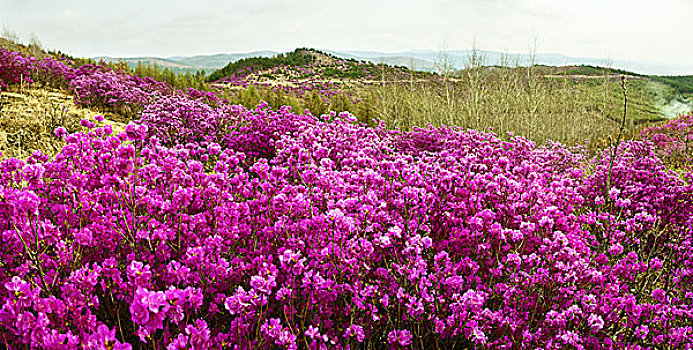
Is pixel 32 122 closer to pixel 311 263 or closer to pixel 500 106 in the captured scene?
pixel 311 263

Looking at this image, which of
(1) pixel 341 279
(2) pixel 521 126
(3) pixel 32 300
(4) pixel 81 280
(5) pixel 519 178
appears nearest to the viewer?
(3) pixel 32 300

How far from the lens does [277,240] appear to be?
2.42m

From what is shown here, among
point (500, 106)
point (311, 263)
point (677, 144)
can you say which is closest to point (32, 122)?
point (311, 263)

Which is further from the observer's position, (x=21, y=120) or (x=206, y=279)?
(x=21, y=120)

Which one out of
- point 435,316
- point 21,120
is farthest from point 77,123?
point 435,316

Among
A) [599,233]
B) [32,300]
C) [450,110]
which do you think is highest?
[450,110]

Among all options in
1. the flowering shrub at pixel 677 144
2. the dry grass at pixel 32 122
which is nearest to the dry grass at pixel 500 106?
the flowering shrub at pixel 677 144

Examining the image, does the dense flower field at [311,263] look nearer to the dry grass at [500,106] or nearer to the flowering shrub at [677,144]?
the flowering shrub at [677,144]

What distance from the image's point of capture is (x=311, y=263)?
7.20ft

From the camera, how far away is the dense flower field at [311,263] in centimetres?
182

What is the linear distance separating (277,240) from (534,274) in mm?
1467

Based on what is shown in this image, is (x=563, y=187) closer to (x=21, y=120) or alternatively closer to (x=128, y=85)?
(x=21, y=120)

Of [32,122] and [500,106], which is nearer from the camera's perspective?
[32,122]

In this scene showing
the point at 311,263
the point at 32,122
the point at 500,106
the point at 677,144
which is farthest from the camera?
the point at 500,106
